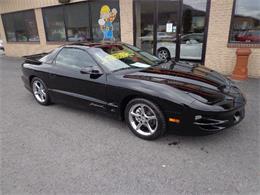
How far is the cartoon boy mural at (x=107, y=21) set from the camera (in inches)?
340

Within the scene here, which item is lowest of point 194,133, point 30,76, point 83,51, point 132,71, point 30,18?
point 194,133

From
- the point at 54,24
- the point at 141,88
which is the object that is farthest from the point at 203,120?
the point at 54,24

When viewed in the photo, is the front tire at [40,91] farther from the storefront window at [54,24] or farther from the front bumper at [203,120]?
the storefront window at [54,24]

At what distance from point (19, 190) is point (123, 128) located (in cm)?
170

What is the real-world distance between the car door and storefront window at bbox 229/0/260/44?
16.6 ft

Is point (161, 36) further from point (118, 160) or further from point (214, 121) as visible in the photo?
point (118, 160)

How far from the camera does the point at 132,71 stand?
3285mm

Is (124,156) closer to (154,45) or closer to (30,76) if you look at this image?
(30,76)

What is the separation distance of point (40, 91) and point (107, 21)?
18.2ft

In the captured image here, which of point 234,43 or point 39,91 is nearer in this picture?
point 39,91

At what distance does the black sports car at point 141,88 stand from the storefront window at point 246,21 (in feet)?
11.9

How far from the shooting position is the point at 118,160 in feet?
8.46

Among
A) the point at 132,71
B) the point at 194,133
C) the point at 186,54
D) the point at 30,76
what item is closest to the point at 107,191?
the point at 194,133

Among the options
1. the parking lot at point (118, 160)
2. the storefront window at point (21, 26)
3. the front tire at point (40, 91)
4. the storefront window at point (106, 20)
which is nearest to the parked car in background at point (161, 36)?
the storefront window at point (106, 20)
